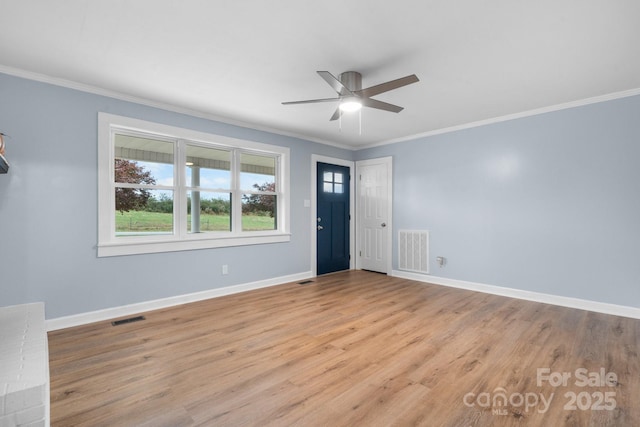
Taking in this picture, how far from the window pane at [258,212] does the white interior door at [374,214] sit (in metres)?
1.97

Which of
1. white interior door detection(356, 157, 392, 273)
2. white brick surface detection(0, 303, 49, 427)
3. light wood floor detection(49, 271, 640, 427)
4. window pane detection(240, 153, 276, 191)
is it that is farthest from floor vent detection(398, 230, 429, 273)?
white brick surface detection(0, 303, 49, 427)

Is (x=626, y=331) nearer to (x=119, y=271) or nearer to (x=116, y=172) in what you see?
(x=119, y=271)

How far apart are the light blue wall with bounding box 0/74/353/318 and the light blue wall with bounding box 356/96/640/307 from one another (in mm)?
4026

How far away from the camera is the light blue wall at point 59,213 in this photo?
2867 millimetres

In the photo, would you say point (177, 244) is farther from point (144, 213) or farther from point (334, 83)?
point (334, 83)

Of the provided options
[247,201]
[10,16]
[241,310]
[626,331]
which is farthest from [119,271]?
[626,331]

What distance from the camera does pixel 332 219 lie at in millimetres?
5906

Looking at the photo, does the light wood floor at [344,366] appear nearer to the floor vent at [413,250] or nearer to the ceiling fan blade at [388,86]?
the floor vent at [413,250]

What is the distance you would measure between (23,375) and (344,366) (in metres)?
1.85

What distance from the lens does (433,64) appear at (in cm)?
275

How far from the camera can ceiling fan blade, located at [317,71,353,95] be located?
2.33 m

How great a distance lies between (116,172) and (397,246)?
14.5 feet

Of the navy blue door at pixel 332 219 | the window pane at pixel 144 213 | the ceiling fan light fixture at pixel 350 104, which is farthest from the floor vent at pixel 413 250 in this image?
the window pane at pixel 144 213

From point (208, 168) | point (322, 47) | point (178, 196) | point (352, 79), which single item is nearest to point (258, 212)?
point (208, 168)
